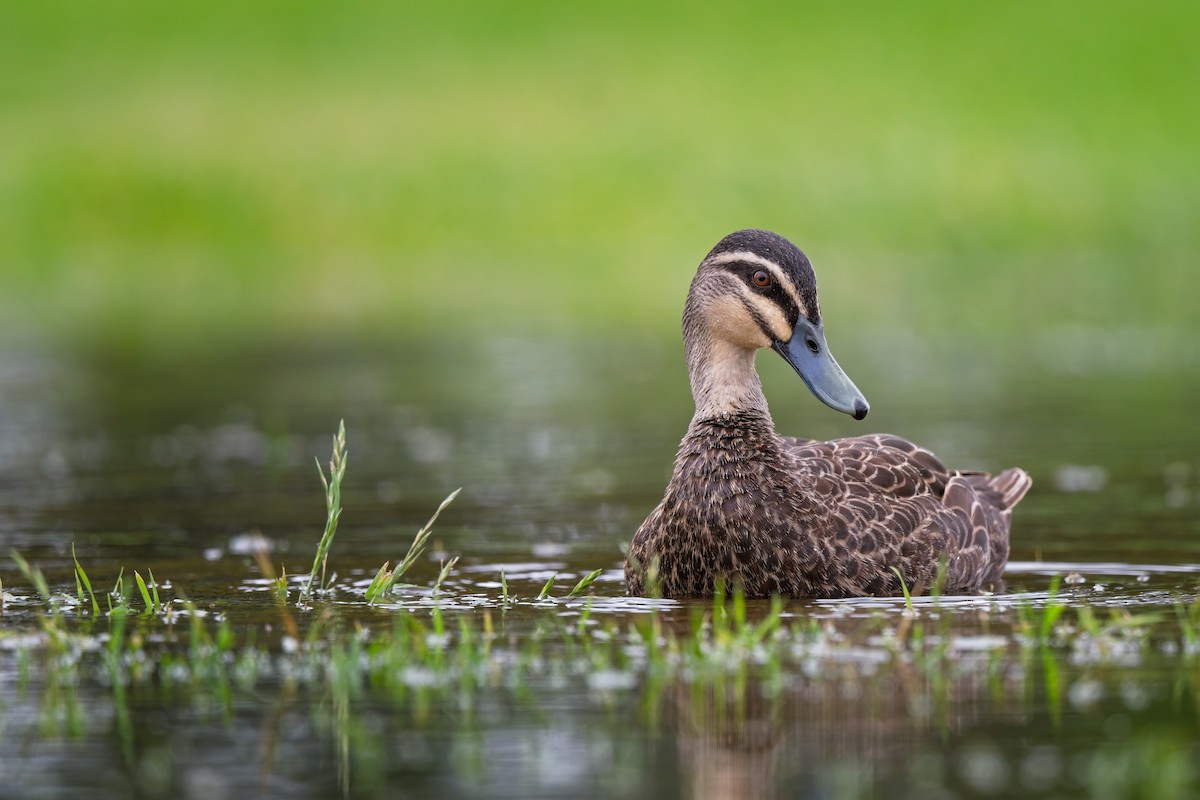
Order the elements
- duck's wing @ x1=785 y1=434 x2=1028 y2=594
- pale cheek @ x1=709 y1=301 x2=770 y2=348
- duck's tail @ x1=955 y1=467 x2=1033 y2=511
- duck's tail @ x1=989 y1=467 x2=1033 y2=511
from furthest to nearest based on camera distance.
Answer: duck's tail @ x1=989 y1=467 x2=1033 y2=511 → duck's tail @ x1=955 y1=467 x2=1033 y2=511 → pale cheek @ x1=709 y1=301 x2=770 y2=348 → duck's wing @ x1=785 y1=434 x2=1028 y2=594

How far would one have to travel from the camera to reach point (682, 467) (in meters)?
8.80

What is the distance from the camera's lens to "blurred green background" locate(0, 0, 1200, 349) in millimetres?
29578

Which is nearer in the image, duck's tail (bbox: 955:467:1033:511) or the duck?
the duck

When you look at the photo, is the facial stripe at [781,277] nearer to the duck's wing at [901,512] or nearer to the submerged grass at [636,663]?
the duck's wing at [901,512]

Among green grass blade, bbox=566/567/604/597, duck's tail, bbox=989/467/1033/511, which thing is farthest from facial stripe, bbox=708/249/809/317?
duck's tail, bbox=989/467/1033/511

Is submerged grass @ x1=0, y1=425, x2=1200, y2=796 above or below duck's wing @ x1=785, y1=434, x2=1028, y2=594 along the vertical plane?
below

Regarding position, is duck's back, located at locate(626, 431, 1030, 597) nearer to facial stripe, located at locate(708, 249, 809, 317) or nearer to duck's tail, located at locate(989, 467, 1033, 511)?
facial stripe, located at locate(708, 249, 809, 317)

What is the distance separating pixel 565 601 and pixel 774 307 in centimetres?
171

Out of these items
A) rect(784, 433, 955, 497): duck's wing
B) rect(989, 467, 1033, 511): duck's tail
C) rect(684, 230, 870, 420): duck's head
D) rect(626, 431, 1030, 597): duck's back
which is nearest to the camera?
rect(626, 431, 1030, 597): duck's back

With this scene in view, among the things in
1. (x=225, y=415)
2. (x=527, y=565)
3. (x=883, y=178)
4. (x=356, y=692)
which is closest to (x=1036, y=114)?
(x=883, y=178)

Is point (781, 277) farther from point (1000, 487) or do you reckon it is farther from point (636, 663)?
point (636, 663)

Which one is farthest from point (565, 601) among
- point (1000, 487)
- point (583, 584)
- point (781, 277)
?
point (1000, 487)

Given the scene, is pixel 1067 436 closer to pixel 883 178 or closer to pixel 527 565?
pixel 527 565

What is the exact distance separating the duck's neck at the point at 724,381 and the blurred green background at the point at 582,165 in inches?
549
